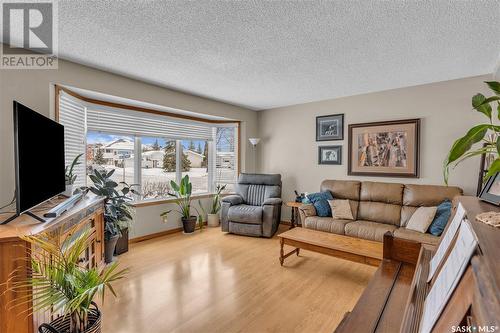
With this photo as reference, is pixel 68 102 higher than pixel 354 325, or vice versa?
pixel 68 102

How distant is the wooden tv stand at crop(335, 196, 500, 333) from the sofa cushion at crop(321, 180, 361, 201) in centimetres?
241

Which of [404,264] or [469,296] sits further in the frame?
[404,264]

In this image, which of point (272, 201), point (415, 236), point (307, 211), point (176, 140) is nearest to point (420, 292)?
point (415, 236)

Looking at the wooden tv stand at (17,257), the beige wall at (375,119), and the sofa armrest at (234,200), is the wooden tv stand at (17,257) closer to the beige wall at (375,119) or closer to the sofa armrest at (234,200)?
the sofa armrest at (234,200)

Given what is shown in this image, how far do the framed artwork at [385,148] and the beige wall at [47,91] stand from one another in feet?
9.39

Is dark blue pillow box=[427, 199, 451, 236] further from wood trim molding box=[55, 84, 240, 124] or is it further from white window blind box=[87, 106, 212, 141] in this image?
white window blind box=[87, 106, 212, 141]

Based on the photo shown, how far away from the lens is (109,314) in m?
2.01

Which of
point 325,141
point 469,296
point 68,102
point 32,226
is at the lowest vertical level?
point 32,226

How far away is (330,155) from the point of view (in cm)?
432

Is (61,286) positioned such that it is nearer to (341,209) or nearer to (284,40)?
(284,40)

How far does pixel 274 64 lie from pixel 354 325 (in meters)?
2.52

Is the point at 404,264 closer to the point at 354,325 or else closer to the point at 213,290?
the point at 354,325

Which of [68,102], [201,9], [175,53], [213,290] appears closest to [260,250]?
[213,290]

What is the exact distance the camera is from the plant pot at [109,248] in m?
2.95
